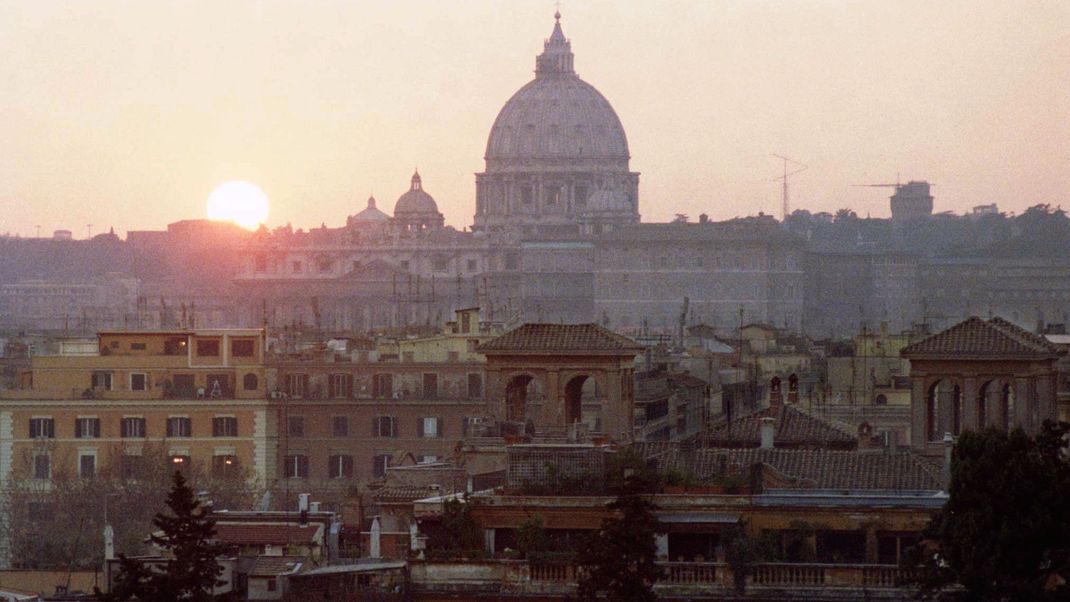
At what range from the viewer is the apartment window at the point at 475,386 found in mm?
52719

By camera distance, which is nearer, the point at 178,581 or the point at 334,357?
the point at 178,581

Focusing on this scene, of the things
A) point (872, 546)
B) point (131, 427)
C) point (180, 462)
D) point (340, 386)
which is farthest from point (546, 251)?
point (872, 546)

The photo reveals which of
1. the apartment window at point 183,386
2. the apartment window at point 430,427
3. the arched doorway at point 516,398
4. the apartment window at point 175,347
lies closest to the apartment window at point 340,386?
the apartment window at point 430,427

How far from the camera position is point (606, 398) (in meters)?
33.9

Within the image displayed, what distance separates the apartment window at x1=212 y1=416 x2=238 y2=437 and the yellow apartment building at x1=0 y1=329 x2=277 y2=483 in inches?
0.5

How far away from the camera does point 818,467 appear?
29469mm

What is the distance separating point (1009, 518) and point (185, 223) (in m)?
166

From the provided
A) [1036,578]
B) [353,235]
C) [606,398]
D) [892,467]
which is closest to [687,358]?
[606,398]

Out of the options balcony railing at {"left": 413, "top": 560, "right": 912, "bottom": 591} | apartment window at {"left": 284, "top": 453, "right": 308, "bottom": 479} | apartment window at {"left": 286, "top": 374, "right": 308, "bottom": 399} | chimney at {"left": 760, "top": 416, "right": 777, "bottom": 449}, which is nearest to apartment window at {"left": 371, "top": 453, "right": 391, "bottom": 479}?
apartment window at {"left": 284, "top": 453, "right": 308, "bottom": 479}

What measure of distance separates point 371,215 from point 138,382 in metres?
136

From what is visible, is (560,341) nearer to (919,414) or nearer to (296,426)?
(919,414)

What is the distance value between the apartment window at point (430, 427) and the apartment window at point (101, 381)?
4.24 meters

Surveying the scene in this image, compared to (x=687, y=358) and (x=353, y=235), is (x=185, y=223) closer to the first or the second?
(x=353, y=235)

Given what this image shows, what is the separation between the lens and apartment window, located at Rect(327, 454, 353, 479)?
172ft
